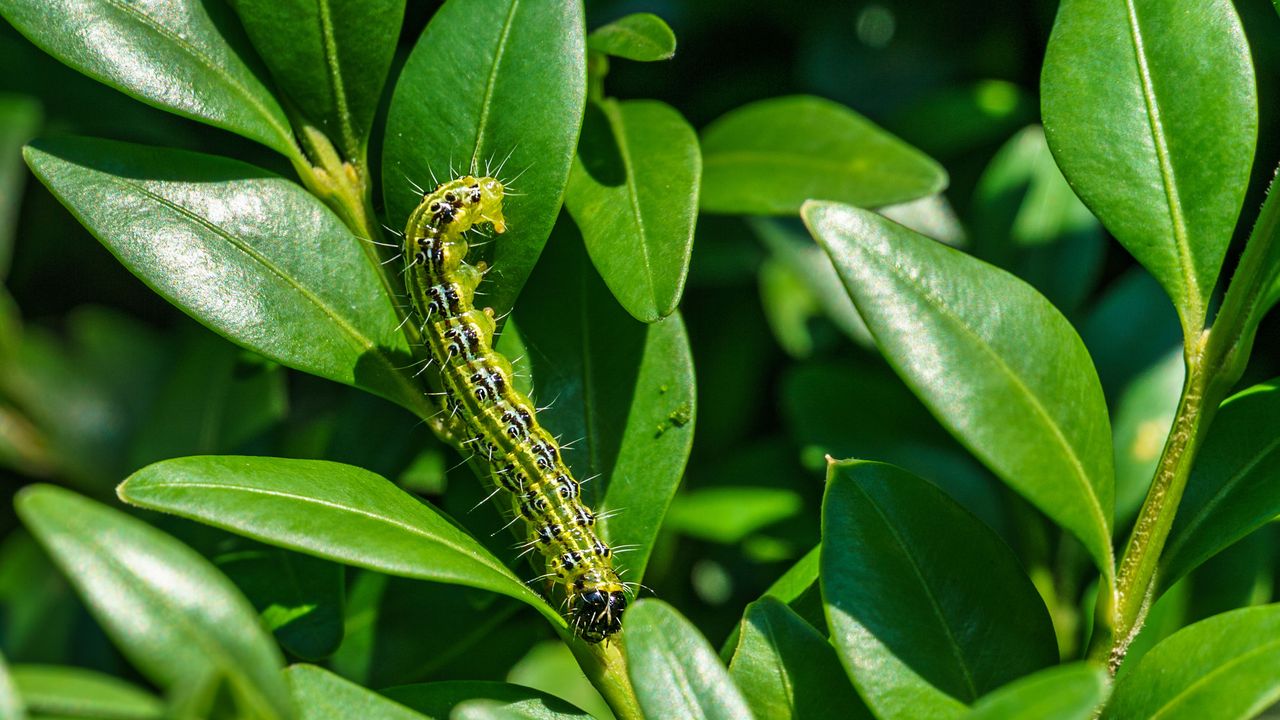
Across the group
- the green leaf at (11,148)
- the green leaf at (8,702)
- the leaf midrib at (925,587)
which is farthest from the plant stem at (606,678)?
the green leaf at (11,148)

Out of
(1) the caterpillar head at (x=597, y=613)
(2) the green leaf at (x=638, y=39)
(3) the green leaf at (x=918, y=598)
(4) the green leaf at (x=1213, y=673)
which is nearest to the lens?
(4) the green leaf at (x=1213, y=673)

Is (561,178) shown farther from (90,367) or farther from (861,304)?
(90,367)

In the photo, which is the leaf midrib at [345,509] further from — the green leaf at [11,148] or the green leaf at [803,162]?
the green leaf at [11,148]

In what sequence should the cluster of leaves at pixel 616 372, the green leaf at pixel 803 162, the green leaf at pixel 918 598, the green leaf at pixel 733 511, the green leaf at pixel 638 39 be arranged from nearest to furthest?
1. the cluster of leaves at pixel 616 372
2. the green leaf at pixel 918 598
3. the green leaf at pixel 638 39
4. the green leaf at pixel 803 162
5. the green leaf at pixel 733 511

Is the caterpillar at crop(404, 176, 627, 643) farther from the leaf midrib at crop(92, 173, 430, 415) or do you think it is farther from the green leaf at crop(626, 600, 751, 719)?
the green leaf at crop(626, 600, 751, 719)

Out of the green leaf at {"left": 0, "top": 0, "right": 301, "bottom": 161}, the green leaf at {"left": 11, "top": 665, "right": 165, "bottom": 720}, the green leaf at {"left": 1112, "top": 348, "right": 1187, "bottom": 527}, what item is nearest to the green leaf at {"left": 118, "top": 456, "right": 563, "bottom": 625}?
the green leaf at {"left": 11, "top": 665, "right": 165, "bottom": 720}

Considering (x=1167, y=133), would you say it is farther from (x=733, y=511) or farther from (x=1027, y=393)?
(x=733, y=511)

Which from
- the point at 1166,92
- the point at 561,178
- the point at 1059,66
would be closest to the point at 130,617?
the point at 561,178
